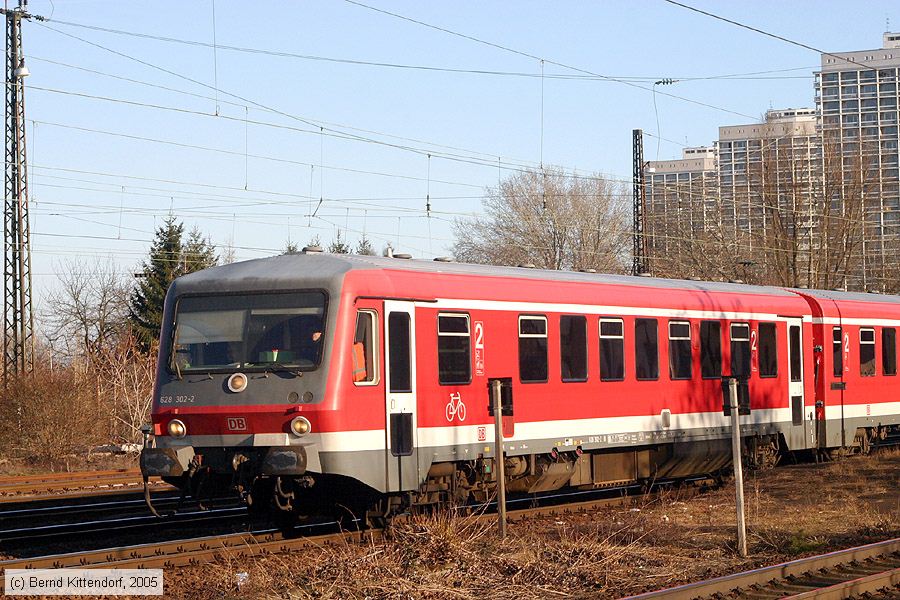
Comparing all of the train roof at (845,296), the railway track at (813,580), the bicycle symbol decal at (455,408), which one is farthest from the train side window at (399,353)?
the train roof at (845,296)

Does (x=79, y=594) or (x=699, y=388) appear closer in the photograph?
(x=79, y=594)

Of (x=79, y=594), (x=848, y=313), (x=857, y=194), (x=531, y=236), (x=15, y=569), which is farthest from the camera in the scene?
(x=531, y=236)

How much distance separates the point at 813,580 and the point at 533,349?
5892mm

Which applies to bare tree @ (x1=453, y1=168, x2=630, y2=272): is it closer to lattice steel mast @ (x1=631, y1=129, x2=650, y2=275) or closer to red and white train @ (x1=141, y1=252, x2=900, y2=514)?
lattice steel mast @ (x1=631, y1=129, x2=650, y2=275)

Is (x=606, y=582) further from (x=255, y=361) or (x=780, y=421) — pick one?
(x=780, y=421)

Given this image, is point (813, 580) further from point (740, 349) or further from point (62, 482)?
point (62, 482)

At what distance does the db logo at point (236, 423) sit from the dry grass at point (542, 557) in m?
1.47

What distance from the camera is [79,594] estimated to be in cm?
1098

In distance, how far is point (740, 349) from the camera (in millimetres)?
20734

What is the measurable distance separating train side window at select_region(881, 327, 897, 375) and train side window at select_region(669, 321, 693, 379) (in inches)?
282

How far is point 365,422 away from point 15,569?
3.84 metres

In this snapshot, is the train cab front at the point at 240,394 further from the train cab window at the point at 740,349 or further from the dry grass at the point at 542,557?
the train cab window at the point at 740,349

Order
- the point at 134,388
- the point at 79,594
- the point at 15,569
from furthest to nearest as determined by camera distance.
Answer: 1. the point at 134,388
2. the point at 15,569
3. the point at 79,594

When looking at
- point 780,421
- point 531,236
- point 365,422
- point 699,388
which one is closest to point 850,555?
point 365,422
